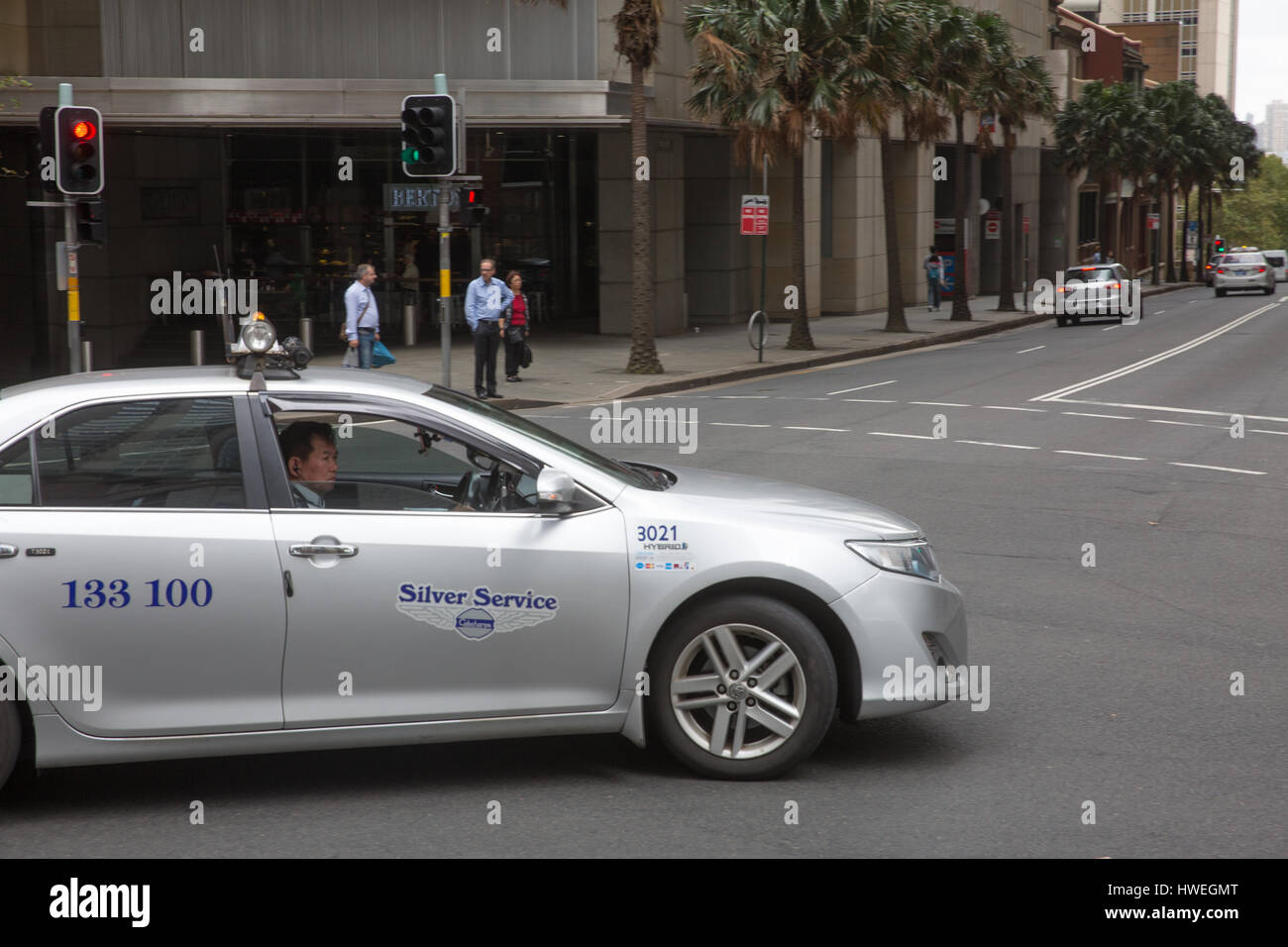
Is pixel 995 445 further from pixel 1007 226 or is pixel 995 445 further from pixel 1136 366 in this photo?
pixel 1007 226

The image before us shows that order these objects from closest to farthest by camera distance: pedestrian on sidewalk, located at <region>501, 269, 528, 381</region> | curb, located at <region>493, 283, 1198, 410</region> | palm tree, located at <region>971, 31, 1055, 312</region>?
curb, located at <region>493, 283, 1198, 410</region> < pedestrian on sidewalk, located at <region>501, 269, 528, 381</region> < palm tree, located at <region>971, 31, 1055, 312</region>

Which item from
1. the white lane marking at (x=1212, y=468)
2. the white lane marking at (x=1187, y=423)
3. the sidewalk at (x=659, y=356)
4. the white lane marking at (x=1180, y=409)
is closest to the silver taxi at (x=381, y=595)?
the white lane marking at (x=1212, y=468)

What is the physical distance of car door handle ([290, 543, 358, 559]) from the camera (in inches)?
205

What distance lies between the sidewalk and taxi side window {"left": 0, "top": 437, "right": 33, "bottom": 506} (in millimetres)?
13759

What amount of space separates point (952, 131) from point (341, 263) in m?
30.2

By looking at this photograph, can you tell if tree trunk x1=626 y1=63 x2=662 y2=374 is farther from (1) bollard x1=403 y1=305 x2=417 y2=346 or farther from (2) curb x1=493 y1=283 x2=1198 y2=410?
(1) bollard x1=403 y1=305 x2=417 y2=346

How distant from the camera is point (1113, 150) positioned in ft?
221

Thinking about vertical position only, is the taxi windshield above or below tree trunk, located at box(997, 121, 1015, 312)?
below

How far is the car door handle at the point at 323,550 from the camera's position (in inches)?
205

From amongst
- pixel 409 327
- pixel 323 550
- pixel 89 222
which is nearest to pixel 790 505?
pixel 323 550

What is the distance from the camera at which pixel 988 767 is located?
5.81 m

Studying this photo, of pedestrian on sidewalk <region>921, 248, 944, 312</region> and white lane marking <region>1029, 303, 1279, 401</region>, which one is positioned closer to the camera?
white lane marking <region>1029, 303, 1279, 401</region>

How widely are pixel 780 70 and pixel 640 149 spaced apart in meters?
6.88

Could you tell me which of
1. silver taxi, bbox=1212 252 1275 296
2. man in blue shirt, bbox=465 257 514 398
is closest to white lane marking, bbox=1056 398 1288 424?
man in blue shirt, bbox=465 257 514 398
